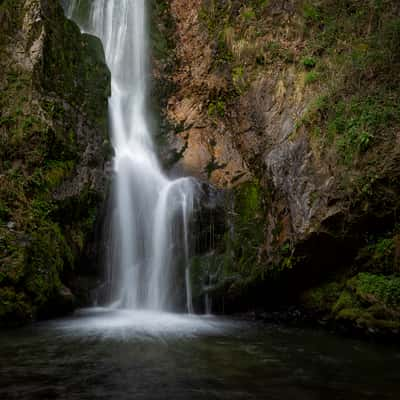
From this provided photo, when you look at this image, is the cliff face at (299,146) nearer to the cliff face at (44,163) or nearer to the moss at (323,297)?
the moss at (323,297)

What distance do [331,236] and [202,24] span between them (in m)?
9.99

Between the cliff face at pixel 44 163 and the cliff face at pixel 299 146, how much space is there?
308 centimetres

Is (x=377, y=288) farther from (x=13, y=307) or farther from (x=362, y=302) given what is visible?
(x=13, y=307)

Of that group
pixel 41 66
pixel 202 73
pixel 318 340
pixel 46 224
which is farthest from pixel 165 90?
pixel 318 340

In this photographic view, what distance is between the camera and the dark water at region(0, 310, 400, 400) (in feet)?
13.0

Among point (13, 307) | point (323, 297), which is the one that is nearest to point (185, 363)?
point (13, 307)

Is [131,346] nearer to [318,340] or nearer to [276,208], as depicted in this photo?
[318,340]

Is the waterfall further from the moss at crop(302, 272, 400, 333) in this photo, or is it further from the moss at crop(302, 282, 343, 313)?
the moss at crop(302, 272, 400, 333)

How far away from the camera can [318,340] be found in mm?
6922

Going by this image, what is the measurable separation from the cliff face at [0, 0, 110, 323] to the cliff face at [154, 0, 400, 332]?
308 cm

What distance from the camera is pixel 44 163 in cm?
860

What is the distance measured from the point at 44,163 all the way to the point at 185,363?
18.2 feet

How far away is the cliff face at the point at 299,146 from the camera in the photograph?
25.6 feet

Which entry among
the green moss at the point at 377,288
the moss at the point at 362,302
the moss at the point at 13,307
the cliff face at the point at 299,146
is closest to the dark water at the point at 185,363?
the moss at the point at 13,307
